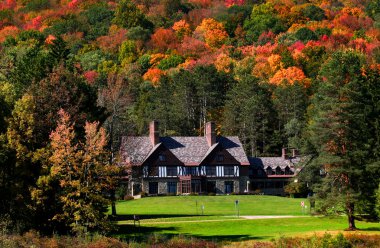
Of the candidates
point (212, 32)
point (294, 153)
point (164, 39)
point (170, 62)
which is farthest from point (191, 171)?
point (212, 32)

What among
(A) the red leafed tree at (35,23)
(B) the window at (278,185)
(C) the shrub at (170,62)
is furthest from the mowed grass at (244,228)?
(A) the red leafed tree at (35,23)

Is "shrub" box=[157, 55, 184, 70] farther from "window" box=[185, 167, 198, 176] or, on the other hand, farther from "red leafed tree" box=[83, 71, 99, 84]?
"window" box=[185, 167, 198, 176]

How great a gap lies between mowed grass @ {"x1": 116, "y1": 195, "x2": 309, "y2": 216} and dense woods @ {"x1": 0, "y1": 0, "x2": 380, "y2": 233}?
4.34 meters

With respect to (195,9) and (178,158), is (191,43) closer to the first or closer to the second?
(195,9)

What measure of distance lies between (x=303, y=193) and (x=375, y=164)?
1232 inches

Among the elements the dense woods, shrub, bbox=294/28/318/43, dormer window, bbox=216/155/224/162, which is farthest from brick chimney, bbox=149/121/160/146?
shrub, bbox=294/28/318/43

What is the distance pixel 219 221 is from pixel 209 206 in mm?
14863

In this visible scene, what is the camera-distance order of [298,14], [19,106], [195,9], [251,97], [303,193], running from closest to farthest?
[19,106] → [303,193] → [251,97] → [298,14] → [195,9]

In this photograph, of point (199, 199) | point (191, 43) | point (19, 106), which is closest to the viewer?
point (19, 106)

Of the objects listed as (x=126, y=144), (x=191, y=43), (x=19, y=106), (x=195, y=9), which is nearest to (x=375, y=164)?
(x=19, y=106)

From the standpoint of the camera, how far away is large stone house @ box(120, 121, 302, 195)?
81062 millimetres

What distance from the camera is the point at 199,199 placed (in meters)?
71.4

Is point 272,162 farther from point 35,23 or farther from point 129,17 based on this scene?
point 35,23

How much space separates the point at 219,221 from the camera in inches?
1997
